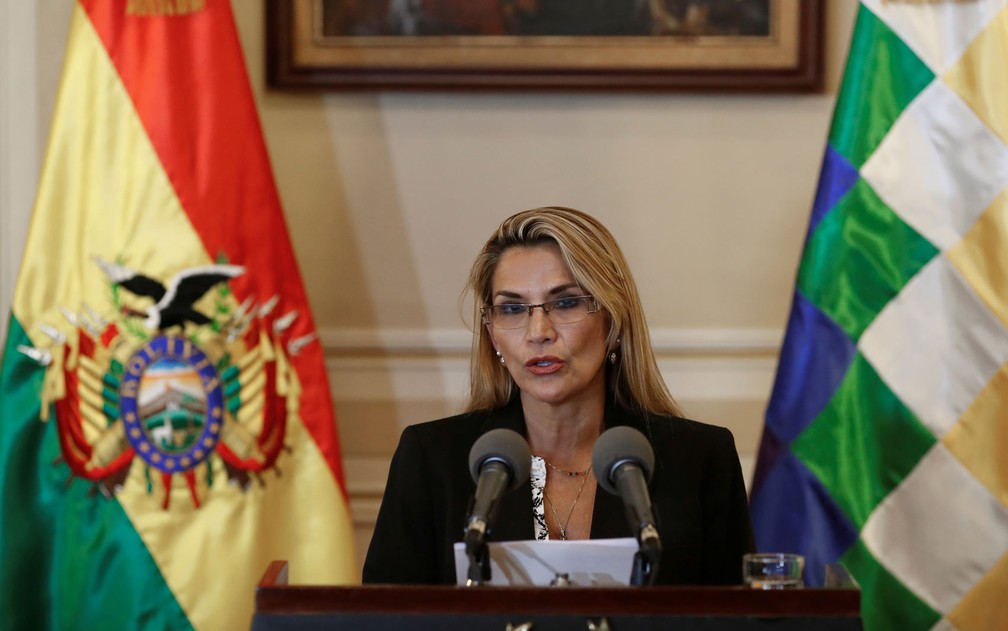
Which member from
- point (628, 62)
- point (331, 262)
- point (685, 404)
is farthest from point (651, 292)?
point (331, 262)

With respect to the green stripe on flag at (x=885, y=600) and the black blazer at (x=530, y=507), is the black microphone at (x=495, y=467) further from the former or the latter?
the green stripe on flag at (x=885, y=600)

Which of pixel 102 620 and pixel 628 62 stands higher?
pixel 628 62

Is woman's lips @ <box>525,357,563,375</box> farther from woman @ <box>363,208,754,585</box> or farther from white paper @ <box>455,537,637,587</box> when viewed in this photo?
white paper @ <box>455,537,637,587</box>

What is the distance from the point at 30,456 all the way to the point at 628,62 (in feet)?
6.74

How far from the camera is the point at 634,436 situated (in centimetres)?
166

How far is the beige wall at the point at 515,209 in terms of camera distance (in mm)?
3605

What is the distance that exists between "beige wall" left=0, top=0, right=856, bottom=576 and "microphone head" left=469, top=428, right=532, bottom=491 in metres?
1.93

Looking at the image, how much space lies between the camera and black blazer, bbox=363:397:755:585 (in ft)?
7.43

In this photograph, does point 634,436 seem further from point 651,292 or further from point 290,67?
point 290,67

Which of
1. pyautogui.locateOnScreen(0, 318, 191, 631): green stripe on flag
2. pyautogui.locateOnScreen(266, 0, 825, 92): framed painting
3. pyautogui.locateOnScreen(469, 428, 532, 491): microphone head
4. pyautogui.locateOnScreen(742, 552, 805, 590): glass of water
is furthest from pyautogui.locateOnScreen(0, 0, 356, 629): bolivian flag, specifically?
pyautogui.locateOnScreen(742, 552, 805, 590): glass of water

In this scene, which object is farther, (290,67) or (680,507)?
(290,67)

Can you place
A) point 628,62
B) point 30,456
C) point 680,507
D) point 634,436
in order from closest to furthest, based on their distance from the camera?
1. point 634,436
2. point 680,507
3. point 30,456
4. point 628,62

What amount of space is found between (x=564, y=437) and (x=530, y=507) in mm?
195

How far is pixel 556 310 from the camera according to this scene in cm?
235
